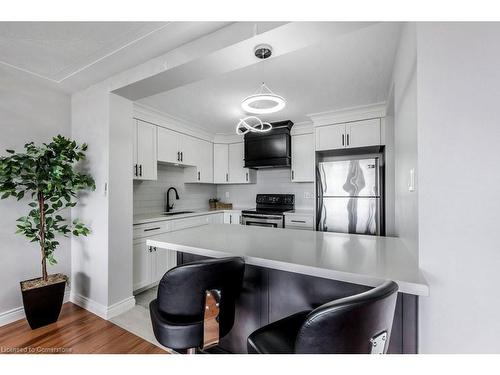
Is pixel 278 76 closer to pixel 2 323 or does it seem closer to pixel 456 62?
pixel 456 62

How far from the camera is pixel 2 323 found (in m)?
2.08

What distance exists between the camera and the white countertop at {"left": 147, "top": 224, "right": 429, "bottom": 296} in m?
0.96

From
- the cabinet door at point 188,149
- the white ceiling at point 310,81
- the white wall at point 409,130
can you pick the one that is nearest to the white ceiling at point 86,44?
the white ceiling at point 310,81

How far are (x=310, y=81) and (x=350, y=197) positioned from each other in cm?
157

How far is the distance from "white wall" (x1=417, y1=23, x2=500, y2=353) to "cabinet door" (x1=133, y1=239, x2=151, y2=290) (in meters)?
2.70

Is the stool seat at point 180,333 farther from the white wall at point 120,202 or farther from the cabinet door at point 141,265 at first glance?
the cabinet door at point 141,265

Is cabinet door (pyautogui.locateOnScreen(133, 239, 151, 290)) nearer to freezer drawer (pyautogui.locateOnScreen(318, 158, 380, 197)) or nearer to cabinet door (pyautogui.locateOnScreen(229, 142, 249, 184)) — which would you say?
cabinet door (pyautogui.locateOnScreen(229, 142, 249, 184))

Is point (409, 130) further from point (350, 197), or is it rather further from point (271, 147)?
point (271, 147)

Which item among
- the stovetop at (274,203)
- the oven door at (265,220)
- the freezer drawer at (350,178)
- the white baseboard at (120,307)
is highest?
the freezer drawer at (350,178)

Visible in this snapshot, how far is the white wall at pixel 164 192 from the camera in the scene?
11.1ft

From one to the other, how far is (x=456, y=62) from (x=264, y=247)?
1.28m

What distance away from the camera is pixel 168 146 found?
3.39m

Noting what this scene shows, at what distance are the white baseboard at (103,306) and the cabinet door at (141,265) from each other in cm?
29

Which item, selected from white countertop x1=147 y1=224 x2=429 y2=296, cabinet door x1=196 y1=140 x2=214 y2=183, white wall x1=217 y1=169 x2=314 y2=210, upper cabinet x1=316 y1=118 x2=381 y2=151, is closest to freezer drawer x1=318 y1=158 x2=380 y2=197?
upper cabinet x1=316 y1=118 x2=381 y2=151
